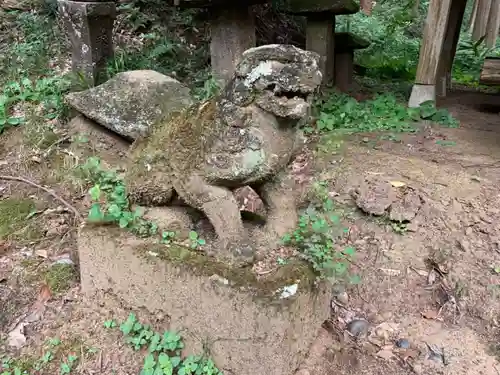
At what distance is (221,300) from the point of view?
262 centimetres

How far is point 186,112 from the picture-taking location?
289 centimetres

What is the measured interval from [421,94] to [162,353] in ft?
11.9

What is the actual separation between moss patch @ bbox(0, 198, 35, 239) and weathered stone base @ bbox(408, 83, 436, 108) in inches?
138

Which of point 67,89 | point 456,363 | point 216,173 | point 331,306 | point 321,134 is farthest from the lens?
point 67,89

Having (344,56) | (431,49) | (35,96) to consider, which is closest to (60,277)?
(35,96)

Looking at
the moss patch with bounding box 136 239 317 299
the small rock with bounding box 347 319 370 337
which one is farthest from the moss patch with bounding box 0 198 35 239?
the small rock with bounding box 347 319 370 337

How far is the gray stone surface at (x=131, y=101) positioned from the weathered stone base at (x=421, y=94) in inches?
87.6

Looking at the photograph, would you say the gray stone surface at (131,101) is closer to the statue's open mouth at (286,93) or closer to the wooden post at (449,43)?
the statue's open mouth at (286,93)

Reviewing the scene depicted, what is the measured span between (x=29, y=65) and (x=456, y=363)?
16.6 feet

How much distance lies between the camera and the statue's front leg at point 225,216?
8.68 ft

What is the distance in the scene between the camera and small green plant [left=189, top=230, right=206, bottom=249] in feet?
9.24

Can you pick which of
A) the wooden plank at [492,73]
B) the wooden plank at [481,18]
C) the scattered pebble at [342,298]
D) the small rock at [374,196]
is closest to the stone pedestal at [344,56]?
the wooden plank at [481,18]

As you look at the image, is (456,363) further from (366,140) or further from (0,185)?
(0,185)

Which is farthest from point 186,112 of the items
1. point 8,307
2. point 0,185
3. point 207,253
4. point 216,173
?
point 0,185
